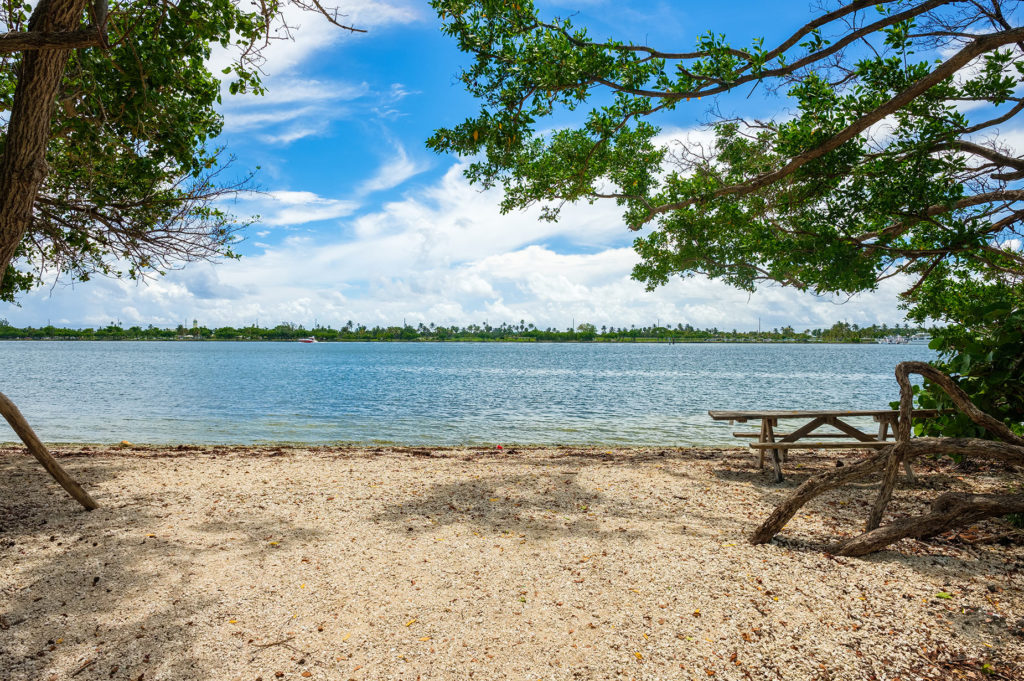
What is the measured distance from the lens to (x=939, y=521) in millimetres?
5098

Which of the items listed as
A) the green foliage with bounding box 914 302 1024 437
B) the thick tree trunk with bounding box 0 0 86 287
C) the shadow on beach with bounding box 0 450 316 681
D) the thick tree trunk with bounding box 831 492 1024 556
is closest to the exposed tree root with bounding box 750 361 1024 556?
the thick tree trunk with bounding box 831 492 1024 556

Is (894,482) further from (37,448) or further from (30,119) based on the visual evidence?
(37,448)

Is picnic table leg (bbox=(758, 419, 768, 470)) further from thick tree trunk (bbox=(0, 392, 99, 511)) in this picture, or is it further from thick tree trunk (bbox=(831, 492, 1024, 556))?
thick tree trunk (bbox=(0, 392, 99, 511))

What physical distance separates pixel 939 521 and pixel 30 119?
8803 millimetres

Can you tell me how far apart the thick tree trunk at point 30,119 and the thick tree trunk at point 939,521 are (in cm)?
804

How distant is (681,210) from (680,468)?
204 inches

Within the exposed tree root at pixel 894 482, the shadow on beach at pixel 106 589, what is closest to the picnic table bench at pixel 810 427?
the exposed tree root at pixel 894 482

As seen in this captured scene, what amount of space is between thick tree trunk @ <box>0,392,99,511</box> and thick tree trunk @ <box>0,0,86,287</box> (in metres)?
1.64

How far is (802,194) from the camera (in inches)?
335

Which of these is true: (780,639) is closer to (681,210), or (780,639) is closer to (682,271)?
(681,210)

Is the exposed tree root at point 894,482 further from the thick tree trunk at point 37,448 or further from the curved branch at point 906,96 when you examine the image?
the thick tree trunk at point 37,448

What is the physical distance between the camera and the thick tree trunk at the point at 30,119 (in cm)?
452

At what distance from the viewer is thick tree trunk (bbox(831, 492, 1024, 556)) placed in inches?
196

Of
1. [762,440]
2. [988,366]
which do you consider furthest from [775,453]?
[988,366]
